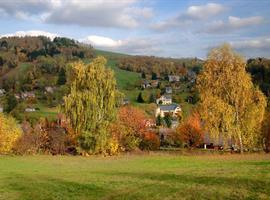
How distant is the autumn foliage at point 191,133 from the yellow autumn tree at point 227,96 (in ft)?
97.8

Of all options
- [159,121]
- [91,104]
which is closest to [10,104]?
[159,121]

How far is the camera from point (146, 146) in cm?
7794

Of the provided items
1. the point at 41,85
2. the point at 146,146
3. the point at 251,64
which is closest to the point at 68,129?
the point at 146,146

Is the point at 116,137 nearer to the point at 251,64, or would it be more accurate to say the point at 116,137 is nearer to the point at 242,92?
the point at 242,92

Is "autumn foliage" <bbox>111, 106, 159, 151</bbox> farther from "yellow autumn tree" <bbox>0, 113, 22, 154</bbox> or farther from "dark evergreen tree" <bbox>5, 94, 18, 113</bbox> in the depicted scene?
"dark evergreen tree" <bbox>5, 94, 18, 113</bbox>

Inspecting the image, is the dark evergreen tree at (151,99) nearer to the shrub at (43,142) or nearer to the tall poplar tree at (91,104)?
the shrub at (43,142)

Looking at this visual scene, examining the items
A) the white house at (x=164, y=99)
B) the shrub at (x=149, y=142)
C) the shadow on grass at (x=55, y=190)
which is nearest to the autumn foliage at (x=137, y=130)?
the shrub at (x=149, y=142)

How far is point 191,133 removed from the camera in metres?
80.2

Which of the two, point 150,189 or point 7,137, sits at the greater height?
point 150,189

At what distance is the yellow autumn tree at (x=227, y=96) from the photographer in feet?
157

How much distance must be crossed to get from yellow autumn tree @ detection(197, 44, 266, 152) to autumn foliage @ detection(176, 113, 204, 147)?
29796 millimetres

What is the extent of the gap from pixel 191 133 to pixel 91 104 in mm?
28968

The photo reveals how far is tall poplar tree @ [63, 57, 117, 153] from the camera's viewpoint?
5716 cm

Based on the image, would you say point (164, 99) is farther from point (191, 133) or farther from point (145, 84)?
point (191, 133)
